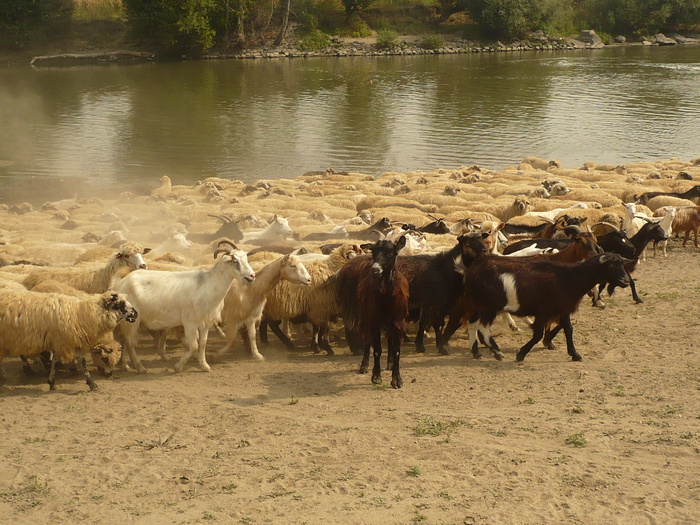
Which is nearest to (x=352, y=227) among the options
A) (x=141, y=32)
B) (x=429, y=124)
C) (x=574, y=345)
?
(x=574, y=345)

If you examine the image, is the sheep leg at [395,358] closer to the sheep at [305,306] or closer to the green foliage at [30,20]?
the sheep at [305,306]

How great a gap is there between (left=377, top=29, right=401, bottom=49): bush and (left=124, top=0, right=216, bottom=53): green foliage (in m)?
14.5

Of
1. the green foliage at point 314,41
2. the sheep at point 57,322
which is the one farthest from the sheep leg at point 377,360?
the green foliage at point 314,41

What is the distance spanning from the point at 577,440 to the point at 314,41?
61.8 metres

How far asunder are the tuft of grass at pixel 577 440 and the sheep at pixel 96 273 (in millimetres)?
5796

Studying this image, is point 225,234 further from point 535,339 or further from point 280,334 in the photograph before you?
point 535,339

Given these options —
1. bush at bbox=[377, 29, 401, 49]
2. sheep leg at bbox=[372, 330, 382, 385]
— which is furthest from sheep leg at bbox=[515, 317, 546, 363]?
bush at bbox=[377, 29, 401, 49]

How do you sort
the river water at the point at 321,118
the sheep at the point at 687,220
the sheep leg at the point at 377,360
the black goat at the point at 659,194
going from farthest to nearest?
1. the river water at the point at 321,118
2. the black goat at the point at 659,194
3. the sheep at the point at 687,220
4. the sheep leg at the point at 377,360

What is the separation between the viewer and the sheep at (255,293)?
9.92 metres

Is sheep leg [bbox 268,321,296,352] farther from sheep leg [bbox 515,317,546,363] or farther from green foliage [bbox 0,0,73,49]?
green foliage [bbox 0,0,73,49]

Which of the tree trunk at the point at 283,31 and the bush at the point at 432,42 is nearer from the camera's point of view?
the tree trunk at the point at 283,31

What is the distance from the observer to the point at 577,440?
23.4 feet

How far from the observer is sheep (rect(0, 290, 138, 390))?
8648 millimetres

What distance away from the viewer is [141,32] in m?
60.2
